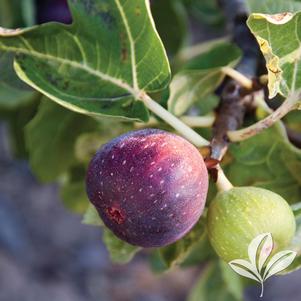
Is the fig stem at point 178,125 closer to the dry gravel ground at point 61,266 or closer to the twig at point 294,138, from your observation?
the twig at point 294,138

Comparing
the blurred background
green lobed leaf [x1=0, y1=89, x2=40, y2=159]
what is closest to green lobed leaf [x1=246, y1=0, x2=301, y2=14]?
green lobed leaf [x1=0, y1=89, x2=40, y2=159]

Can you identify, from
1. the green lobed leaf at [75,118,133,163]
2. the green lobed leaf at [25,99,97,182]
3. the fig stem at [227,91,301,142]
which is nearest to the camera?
the fig stem at [227,91,301,142]

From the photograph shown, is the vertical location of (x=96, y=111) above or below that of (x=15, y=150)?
above

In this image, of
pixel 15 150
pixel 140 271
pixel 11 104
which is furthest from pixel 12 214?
pixel 11 104

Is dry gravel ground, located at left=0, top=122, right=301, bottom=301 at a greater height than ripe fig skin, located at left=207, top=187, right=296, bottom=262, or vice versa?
ripe fig skin, located at left=207, top=187, right=296, bottom=262

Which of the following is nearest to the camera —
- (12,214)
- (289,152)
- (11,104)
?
(289,152)

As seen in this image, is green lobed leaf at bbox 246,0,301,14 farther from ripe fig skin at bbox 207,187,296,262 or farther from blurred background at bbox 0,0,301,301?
blurred background at bbox 0,0,301,301

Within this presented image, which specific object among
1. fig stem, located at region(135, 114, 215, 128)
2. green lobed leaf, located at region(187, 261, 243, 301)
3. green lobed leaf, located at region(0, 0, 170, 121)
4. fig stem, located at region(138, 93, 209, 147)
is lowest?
green lobed leaf, located at region(187, 261, 243, 301)

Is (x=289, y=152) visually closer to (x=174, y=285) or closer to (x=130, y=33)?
(x=130, y=33)
